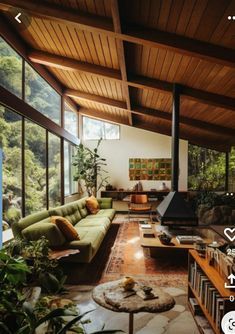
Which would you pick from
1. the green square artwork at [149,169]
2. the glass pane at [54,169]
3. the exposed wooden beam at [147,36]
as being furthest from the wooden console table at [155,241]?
the green square artwork at [149,169]

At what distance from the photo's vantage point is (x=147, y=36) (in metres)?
2.80

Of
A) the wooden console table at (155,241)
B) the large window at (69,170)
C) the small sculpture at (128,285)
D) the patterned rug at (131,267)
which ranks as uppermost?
the large window at (69,170)

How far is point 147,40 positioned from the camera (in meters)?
2.79

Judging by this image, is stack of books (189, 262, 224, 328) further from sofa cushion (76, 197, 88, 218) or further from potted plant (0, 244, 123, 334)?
sofa cushion (76, 197, 88, 218)

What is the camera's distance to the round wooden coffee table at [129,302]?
62.7 inches

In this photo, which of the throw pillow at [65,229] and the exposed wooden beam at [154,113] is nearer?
the throw pillow at [65,229]

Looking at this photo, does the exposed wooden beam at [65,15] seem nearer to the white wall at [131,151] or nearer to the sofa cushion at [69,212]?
the sofa cushion at [69,212]

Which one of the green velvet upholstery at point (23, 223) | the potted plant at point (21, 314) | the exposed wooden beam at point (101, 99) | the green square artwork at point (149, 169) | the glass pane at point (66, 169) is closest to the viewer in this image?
the potted plant at point (21, 314)

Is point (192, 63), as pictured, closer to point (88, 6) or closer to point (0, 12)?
point (88, 6)

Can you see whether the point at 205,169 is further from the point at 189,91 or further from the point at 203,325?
the point at 203,325

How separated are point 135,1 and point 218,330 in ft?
9.00

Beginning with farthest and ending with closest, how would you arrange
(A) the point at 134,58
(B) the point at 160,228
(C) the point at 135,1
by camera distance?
1. (B) the point at 160,228
2. (A) the point at 134,58
3. (C) the point at 135,1

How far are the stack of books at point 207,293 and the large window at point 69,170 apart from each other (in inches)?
191

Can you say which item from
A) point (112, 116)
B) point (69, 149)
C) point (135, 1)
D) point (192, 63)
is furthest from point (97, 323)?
point (112, 116)
